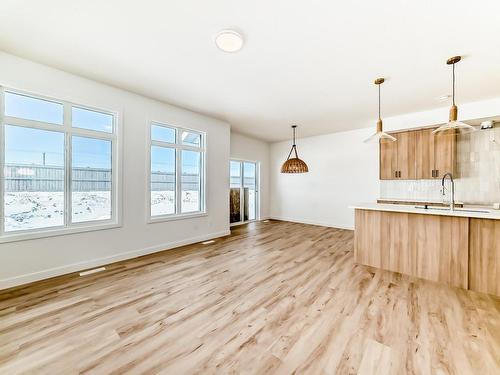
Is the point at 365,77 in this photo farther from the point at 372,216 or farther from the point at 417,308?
the point at 417,308

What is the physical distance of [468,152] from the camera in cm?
432

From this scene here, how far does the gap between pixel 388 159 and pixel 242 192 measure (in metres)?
4.18

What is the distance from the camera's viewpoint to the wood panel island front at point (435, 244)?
2.56 metres

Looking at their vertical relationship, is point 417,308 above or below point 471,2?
below

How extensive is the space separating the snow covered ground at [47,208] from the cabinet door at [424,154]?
5.92 m

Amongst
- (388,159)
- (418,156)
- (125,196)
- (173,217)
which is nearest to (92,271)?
(125,196)

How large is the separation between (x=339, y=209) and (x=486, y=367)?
483 cm

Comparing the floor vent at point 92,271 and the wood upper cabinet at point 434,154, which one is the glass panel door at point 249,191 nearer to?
the floor vent at point 92,271

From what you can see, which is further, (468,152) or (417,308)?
(468,152)

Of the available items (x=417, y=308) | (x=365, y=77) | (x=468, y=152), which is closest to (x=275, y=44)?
(x=365, y=77)

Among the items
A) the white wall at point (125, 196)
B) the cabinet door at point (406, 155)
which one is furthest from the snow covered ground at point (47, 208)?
the cabinet door at point (406, 155)

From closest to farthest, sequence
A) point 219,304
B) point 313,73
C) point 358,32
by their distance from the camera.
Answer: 1. point 358,32
2. point 219,304
3. point 313,73

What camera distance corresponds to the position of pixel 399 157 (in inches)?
187

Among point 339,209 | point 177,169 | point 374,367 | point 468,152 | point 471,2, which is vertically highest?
point 471,2
